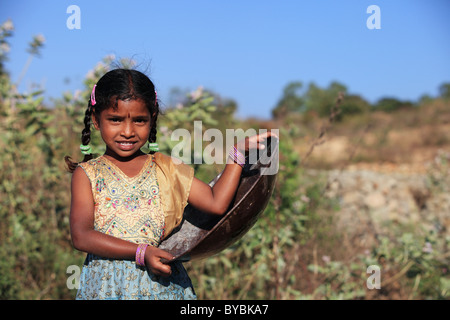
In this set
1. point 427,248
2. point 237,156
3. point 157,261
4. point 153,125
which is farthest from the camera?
point 427,248

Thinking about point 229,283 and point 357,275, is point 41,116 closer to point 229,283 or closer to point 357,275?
point 229,283

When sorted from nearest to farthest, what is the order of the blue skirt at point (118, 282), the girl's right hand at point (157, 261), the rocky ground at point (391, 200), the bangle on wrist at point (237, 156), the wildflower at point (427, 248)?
the girl's right hand at point (157, 261) → the blue skirt at point (118, 282) → the bangle on wrist at point (237, 156) → the wildflower at point (427, 248) → the rocky ground at point (391, 200)

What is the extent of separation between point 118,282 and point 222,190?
20.5 inches

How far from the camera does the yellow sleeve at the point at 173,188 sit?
1686 mm

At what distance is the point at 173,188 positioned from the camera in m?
1.70

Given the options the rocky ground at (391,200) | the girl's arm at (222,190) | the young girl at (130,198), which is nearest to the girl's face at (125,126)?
the young girl at (130,198)

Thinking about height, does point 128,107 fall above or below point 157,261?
above

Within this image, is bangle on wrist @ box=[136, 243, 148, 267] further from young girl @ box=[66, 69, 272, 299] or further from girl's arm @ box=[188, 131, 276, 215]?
girl's arm @ box=[188, 131, 276, 215]

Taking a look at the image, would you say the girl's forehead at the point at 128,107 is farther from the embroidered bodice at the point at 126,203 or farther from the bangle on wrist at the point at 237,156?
the bangle on wrist at the point at 237,156

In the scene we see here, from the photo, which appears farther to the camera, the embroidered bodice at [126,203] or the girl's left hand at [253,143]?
the girl's left hand at [253,143]

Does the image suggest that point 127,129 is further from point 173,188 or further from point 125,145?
point 173,188

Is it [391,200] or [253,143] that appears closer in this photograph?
[253,143]

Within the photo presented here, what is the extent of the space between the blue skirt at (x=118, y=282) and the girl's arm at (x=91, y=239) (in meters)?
0.06

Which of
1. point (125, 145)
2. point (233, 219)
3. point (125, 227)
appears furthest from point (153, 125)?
point (233, 219)
